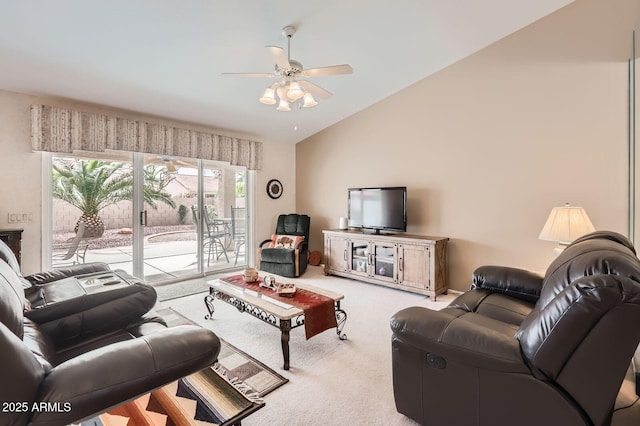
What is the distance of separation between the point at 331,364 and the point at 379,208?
268 centimetres

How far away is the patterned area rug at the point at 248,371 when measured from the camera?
2.04m

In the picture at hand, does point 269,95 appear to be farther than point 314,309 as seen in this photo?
Yes

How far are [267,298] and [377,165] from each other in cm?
308

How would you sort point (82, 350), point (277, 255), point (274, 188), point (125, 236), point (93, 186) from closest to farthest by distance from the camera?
point (82, 350)
point (93, 186)
point (125, 236)
point (277, 255)
point (274, 188)

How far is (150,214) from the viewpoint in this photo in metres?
4.37

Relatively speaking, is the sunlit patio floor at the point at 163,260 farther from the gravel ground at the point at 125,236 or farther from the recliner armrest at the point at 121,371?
the recliner armrest at the point at 121,371

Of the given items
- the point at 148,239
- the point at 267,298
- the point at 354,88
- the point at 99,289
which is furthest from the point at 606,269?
the point at 148,239

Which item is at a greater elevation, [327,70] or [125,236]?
[327,70]

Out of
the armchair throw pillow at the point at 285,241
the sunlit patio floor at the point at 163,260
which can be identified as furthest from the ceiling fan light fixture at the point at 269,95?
the sunlit patio floor at the point at 163,260

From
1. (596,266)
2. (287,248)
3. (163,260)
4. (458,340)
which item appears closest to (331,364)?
(458,340)

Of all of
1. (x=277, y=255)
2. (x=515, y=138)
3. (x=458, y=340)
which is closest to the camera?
(x=458, y=340)

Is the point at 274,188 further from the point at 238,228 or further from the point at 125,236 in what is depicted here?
the point at 125,236

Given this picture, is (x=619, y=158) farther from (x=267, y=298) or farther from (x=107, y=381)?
(x=107, y=381)

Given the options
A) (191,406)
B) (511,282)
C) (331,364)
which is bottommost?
(331,364)
